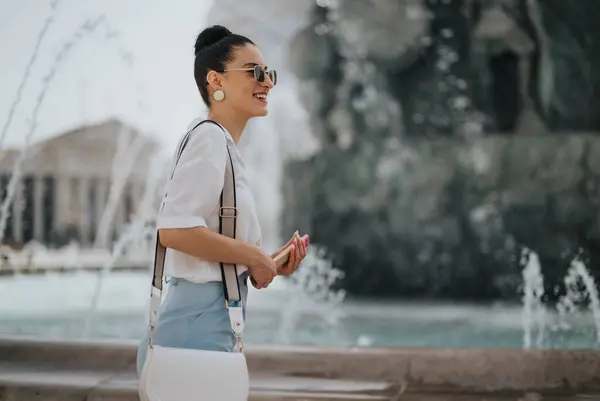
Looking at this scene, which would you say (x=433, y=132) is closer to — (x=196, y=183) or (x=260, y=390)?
(x=260, y=390)

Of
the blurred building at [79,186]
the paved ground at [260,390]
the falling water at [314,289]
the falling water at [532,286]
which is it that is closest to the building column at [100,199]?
the blurred building at [79,186]

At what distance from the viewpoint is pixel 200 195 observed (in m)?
1.21

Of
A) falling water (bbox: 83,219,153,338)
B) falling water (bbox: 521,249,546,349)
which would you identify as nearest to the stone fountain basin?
falling water (bbox: 521,249,546,349)

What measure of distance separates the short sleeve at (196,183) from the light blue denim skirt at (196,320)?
107 mm

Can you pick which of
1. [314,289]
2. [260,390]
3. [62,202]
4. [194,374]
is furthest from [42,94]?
[194,374]

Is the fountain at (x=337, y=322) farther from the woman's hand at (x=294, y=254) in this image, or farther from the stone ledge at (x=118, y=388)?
the woman's hand at (x=294, y=254)

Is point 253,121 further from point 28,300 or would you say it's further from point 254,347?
point 254,347

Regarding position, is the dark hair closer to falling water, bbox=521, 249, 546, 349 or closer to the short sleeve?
the short sleeve

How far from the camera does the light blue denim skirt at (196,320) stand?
1233 mm

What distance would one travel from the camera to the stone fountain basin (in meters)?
2.69

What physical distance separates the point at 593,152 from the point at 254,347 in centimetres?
482

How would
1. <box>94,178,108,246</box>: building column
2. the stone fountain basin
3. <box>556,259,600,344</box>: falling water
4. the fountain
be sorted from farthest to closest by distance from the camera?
<box>94,178,108,246</box>: building column < <box>556,259,600,344</box>: falling water < the fountain < the stone fountain basin

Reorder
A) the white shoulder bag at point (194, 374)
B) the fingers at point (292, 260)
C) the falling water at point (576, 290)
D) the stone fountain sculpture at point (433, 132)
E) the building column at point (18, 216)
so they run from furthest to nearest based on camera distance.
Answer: the building column at point (18, 216), the stone fountain sculpture at point (433, 132), the falling water at point (576, 290), the fingers at point (292, 260), the white shoulder bag at point (194, 374)

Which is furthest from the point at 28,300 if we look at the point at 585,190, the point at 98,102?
the point at 585,190
